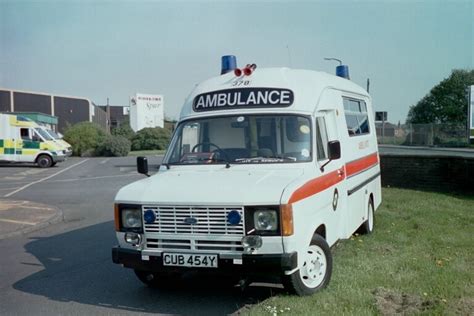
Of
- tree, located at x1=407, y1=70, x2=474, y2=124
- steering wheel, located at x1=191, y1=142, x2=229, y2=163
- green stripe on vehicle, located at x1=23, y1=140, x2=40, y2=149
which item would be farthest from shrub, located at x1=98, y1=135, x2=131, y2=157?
tree, located at x1=407, y1=70, x2=474, y2=124

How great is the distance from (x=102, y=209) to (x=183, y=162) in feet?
23.0

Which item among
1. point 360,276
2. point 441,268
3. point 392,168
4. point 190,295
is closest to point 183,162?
point 190,295

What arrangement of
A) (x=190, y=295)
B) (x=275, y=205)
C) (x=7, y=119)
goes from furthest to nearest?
(x=7, y=119) < (x=190, y=295) < (x=275, y=205)

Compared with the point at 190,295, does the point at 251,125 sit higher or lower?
higher

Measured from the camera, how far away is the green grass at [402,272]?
4.80 meters

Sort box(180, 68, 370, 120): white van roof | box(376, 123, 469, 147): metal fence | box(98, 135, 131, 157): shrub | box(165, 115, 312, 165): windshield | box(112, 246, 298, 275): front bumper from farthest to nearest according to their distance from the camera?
1. box(376, 123, 469, 147): metal fence
2. box(98, 135, 131, 157): shrub
3. box(180, 68, 370, 120): white van roof
4. box(165, 115, 312, 165): windshield
5. box(112, 246, 298, 275): front bumper

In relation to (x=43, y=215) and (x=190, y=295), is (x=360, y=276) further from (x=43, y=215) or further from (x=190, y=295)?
(x=43, y=215)

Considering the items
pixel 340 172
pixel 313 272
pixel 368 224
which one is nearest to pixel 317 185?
pixel 313 272

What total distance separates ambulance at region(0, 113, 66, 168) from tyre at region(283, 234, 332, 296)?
80.3 ft

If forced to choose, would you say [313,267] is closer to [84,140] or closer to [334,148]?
[334,148]

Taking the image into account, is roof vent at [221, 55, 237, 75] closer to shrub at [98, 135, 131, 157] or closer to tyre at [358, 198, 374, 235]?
tyre at [358, 198, 374, 235]

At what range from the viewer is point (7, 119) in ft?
86.5

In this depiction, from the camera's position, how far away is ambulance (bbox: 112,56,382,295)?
15.4 feet

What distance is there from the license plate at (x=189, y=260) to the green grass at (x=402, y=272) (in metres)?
0.63
